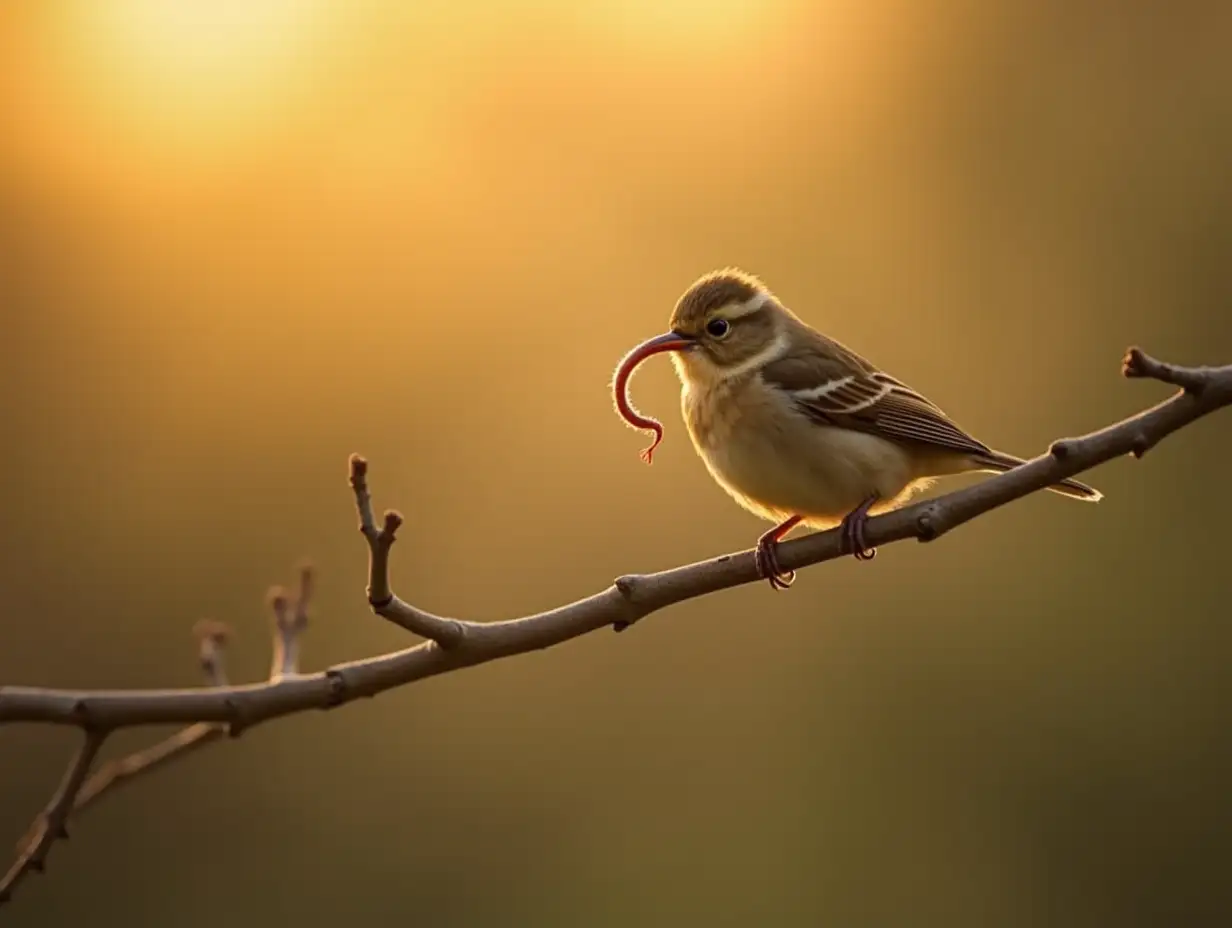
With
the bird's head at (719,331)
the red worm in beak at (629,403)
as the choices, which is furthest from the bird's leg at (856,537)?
the bird's head at (719,331)

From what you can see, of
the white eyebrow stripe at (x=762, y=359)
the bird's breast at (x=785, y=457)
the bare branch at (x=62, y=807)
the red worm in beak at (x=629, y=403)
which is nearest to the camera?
the bare branch at (x=62, y=807)

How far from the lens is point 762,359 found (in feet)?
17.9

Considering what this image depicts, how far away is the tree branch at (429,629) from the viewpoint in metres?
3.10

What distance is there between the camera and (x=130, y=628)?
395 inches

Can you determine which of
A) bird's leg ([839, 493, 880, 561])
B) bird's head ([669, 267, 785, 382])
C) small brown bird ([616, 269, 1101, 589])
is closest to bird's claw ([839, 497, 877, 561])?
bird's leg ([839, 493, 880, 561])

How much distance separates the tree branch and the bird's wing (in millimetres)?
1489

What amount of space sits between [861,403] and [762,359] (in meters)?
0.41

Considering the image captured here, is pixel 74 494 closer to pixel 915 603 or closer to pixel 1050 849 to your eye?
pixel 915 603

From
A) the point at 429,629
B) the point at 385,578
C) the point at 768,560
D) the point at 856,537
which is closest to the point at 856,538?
the point at 856,537

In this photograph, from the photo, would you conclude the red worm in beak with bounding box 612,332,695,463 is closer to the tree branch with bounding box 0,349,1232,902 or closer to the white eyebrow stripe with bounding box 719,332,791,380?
the white eyebrow stripe with bounding box 719,332,791,380

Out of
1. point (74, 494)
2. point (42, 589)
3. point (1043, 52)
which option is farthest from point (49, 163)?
point (1043, 52)

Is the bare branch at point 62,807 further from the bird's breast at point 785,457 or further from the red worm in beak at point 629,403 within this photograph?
the bird's breast at point 785,457

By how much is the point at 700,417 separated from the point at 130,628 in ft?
20.3

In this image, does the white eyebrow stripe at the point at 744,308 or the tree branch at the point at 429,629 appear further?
the white eyebrow stripe at the point at 744,308
